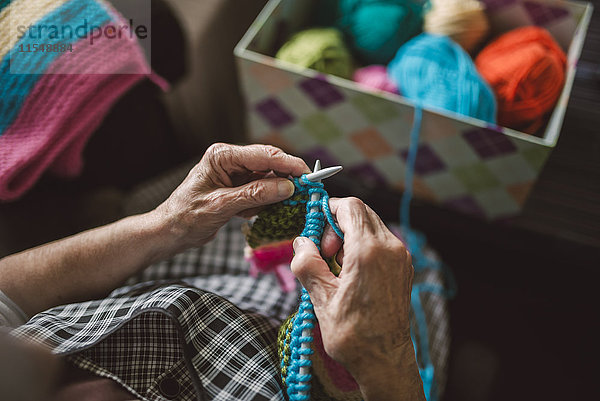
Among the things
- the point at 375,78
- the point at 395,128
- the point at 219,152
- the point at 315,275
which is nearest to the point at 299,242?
the point at 315,275

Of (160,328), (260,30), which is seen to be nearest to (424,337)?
(160,328)

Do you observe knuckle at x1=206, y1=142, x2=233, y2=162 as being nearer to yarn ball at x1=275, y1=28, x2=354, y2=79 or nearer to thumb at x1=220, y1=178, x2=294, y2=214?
thumb at x1=220, y1=178, x2=294, y2=214

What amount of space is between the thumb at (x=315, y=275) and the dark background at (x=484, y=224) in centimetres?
19

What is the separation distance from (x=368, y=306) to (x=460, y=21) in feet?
2.47

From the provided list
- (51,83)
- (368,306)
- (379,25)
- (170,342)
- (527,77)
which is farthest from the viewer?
(379,25)

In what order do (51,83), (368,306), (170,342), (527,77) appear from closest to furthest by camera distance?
(368,306) → (170,342) → (51,83) → (527,77)

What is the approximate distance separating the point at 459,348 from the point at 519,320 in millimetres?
181

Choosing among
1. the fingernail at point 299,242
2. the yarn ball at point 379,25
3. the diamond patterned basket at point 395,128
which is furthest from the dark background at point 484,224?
the yarn ball at point 379,25

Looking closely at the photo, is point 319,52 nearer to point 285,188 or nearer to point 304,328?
point 285,188

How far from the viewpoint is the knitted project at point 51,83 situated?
0.70 m

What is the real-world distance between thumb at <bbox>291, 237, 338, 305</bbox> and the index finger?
0.40 feet

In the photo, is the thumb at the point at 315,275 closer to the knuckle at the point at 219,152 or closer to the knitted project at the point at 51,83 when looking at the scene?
the knuckle at the point at 219,152

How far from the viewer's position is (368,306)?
47 centimetres

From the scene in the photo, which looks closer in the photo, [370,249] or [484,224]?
[370,249]
